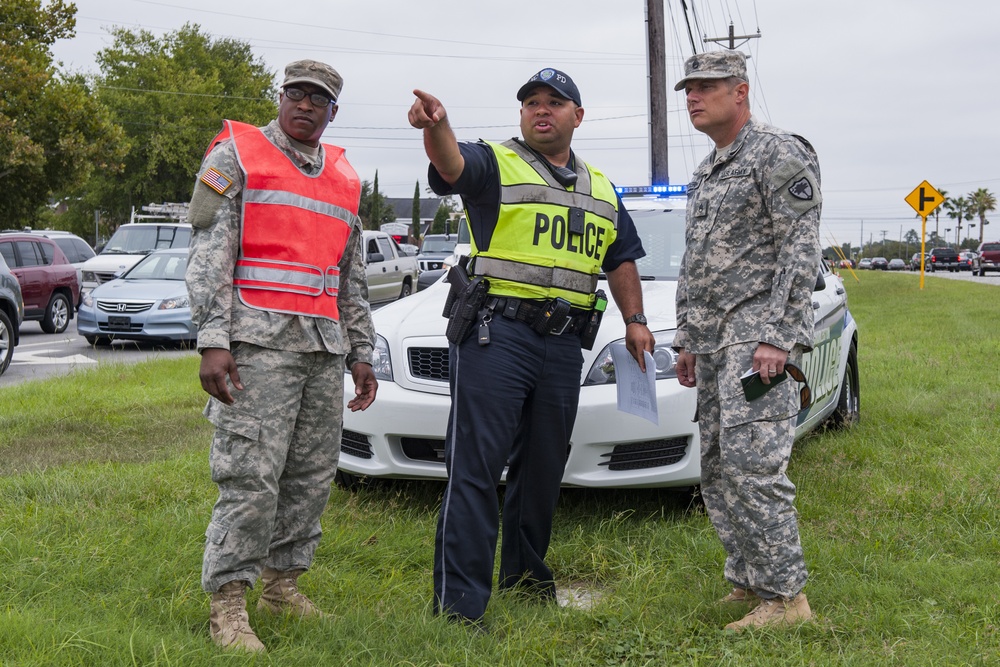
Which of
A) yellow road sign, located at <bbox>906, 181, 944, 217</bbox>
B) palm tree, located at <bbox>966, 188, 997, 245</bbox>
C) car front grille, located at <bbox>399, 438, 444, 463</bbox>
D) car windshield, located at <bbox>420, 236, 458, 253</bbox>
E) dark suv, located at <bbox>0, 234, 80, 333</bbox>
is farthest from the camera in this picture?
palm tree, located at <bbox>966, 188, 997, 245</bbox>

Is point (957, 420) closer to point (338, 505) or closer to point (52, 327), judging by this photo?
point (338, 505)

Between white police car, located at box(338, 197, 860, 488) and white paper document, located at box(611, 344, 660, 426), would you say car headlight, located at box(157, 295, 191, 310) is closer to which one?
white police car, located at box(338, 197, 860, 488)

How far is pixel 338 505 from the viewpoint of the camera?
4.84 m

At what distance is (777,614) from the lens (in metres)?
3.29

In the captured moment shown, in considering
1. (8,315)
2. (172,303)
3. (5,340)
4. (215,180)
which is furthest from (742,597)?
(172,303)

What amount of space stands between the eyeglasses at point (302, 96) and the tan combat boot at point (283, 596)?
5.01 ft

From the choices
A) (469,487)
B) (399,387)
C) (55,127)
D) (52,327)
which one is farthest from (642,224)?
(55,127)

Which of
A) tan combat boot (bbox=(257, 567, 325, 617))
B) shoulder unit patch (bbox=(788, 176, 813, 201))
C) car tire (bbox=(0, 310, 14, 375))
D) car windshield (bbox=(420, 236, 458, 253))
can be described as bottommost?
tan combat boot (bbox=(257, 567, 325, 617))

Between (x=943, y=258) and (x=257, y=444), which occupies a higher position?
(x=257, y=444)

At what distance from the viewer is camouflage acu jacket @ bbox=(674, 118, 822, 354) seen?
320cm

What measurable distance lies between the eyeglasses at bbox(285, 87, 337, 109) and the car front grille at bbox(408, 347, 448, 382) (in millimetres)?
1581

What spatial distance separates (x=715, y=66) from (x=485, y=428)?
140 centimetres

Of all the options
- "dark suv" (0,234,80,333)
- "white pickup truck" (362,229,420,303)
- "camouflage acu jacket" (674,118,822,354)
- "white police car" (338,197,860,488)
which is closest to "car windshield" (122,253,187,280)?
"dark suv" (0,234,80,333)

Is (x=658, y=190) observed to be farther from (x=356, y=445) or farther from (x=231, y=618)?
(x=231, y=618)
